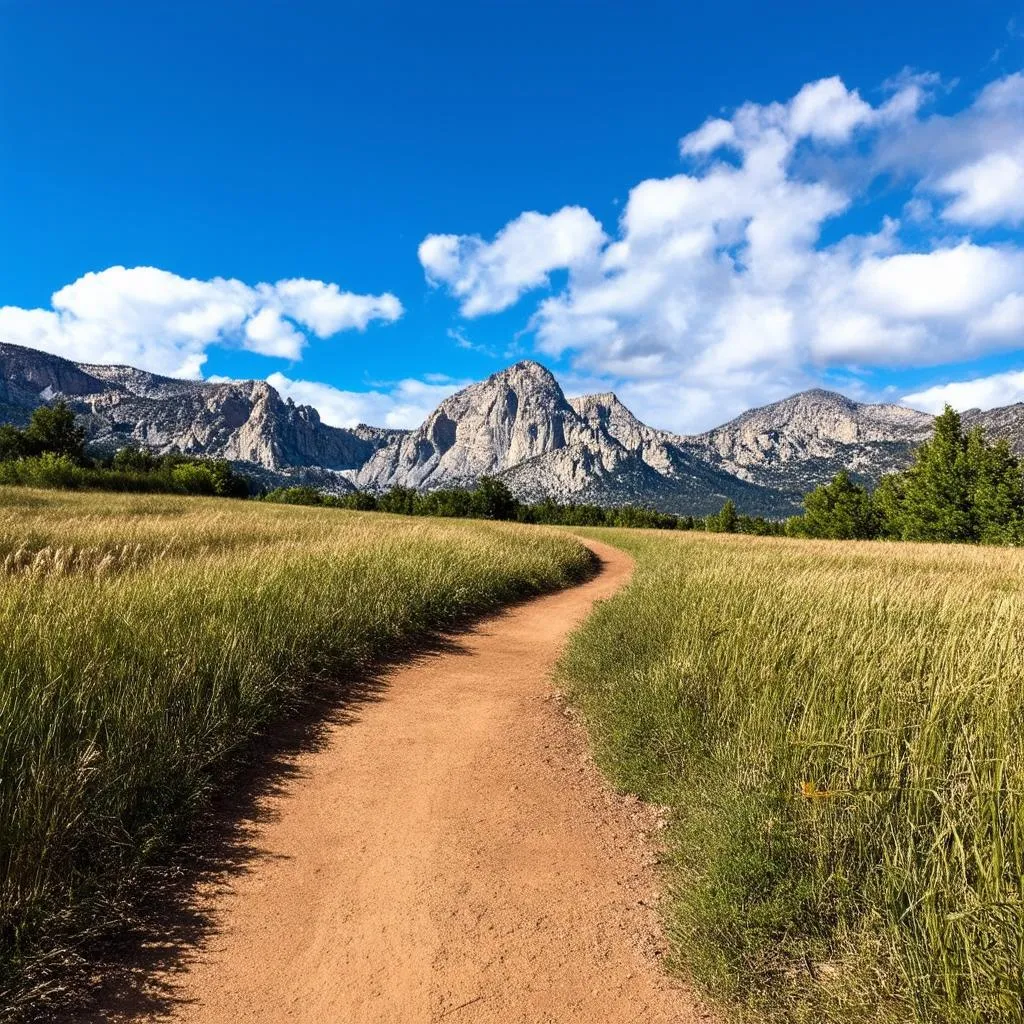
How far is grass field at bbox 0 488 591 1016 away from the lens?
9.87ft

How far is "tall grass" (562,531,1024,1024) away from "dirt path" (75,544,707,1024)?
37 cm

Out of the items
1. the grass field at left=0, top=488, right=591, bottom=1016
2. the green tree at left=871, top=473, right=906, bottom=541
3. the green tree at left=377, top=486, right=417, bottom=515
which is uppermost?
the green tree at left=871, top=473, right=906, bottom=541

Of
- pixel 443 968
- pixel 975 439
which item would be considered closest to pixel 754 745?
pixel 443 968

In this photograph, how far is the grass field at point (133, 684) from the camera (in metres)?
3.01

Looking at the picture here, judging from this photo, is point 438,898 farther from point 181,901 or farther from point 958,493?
point 958,493

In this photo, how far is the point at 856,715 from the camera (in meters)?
3.98

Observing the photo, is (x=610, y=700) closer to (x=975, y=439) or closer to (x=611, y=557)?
(x=611, y=557)

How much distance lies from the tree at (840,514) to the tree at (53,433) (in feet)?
298

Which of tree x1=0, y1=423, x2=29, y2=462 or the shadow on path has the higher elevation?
tree x1=0, y1=423, x2=29, y2=462

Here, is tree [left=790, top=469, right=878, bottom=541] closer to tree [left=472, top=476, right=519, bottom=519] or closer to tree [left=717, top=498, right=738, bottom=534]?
tree [left=717, top=498, right=738, bottom=534]

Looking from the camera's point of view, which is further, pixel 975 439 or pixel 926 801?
pixel 975 439

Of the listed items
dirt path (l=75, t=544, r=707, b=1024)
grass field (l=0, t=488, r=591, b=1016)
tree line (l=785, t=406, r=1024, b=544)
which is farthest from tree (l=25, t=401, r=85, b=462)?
tree line (l=785, t=406, r=1024, b=544)

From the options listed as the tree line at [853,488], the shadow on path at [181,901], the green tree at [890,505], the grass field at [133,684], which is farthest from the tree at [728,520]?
the shadow on path at [181,901]

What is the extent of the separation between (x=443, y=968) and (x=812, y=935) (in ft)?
5.96
